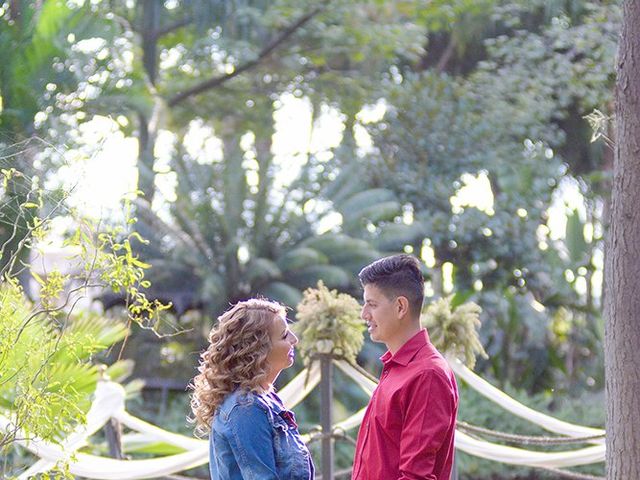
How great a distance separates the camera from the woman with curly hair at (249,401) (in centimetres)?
308

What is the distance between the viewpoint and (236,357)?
320 cm

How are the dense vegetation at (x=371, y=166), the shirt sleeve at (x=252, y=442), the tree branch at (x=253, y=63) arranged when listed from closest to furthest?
the shirt sleeve at (x=252, y=442) < the dense vegetation at (x=371, y=166) < the tree branch at (x=253, y=63)

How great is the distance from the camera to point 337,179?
14492mm

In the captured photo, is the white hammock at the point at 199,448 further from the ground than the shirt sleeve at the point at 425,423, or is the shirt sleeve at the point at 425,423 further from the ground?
the shirt sleeve at the point at 425,423

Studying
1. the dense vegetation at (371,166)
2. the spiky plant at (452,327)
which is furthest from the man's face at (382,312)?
the dense vegetation at (371,166)

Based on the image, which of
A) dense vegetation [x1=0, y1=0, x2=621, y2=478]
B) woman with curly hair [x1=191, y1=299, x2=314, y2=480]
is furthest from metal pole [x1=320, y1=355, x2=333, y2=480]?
dense vegetation [x1=0, y1=0, x2=621, y2=478]

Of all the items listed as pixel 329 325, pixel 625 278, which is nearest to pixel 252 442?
pixel 625 278

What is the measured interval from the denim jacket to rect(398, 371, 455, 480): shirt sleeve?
293 millimetres

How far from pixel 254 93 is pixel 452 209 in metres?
3.90

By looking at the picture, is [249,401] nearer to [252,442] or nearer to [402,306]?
[252,442]

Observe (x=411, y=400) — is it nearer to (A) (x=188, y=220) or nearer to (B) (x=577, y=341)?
(A) (x=188, y=220)

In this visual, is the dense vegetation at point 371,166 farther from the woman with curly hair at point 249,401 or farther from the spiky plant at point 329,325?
the woman with curly hair at point 249,401

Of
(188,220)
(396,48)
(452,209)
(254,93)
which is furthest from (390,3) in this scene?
(188,220)

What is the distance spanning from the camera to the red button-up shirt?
3.15m
